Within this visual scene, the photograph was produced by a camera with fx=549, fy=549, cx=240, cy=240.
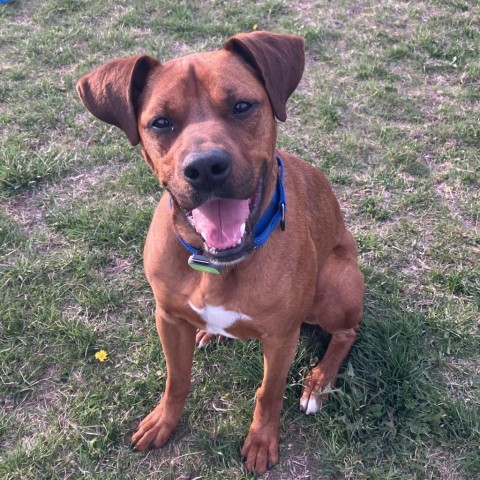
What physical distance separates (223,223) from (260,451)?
56.6 inches

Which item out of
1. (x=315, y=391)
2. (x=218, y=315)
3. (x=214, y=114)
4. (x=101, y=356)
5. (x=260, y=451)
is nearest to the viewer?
(x=214, y=114)

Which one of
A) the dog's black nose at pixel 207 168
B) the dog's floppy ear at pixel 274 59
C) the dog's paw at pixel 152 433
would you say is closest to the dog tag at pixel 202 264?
the dog's black nose at pixel 207 168

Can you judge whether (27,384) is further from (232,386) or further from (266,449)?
(266,449)

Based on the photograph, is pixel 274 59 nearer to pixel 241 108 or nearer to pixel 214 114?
pixel 241 108

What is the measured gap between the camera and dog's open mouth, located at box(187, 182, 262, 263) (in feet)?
8.12

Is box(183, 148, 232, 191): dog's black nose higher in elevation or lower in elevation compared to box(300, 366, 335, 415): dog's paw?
higher

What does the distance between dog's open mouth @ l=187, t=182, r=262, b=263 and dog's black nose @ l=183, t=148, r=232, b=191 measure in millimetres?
218

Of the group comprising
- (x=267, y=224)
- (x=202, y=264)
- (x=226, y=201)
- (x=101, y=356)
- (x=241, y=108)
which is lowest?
(x=101, y=356)

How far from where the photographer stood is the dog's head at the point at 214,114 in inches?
92.7

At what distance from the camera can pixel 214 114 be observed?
2449 mm

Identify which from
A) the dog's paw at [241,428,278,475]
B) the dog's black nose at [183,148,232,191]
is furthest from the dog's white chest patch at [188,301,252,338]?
the dog's paw at [241,428,278,475]

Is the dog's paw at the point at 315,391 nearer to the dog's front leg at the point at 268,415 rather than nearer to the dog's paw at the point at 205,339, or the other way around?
the dog's front leg at the point at 268,415

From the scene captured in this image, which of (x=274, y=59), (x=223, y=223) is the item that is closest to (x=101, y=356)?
(x=223, y=223)

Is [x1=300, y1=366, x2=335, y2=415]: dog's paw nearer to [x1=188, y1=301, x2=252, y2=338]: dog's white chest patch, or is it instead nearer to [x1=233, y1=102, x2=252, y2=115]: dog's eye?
[x1=188, y1=301, x2=252, y2=338]: dog's white chest patch
